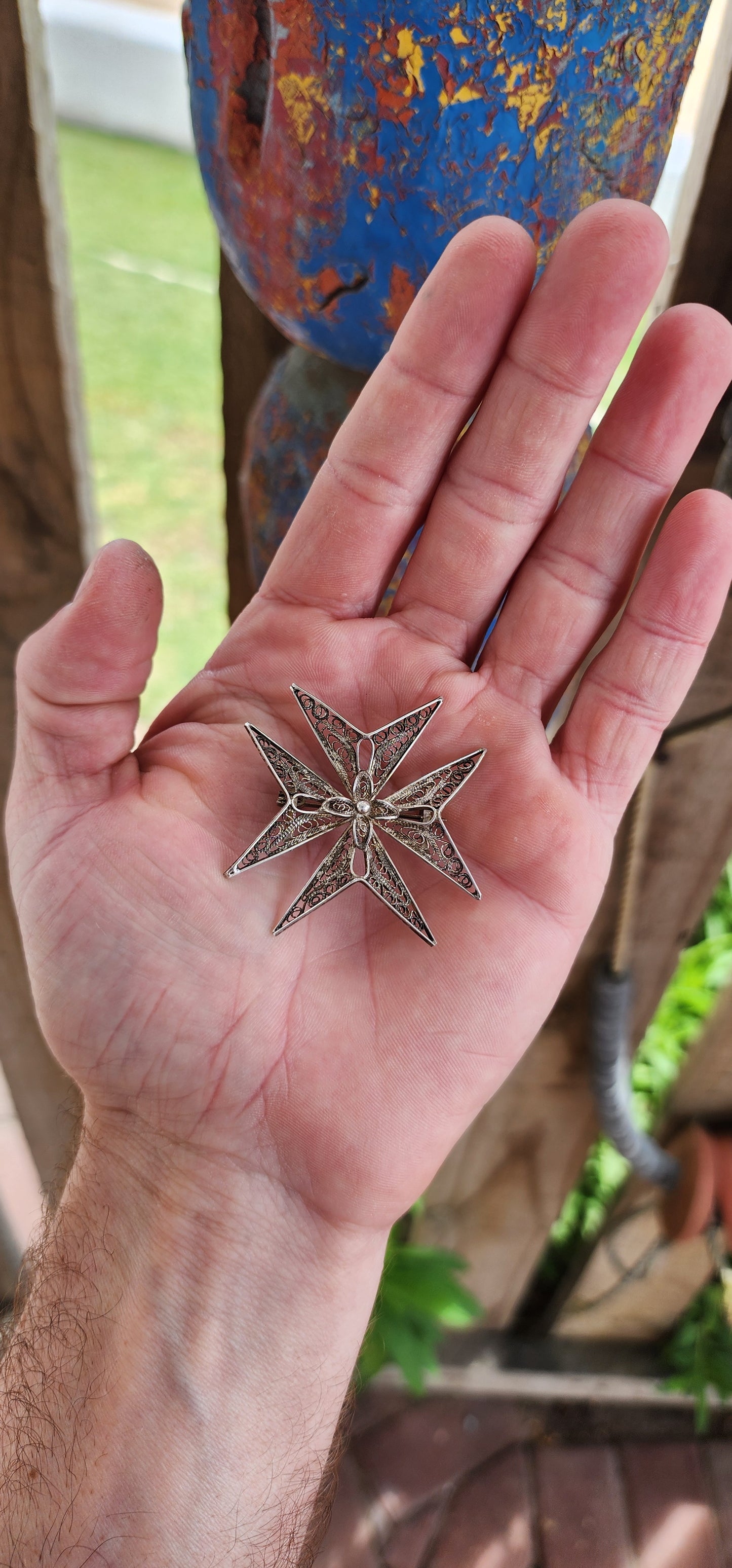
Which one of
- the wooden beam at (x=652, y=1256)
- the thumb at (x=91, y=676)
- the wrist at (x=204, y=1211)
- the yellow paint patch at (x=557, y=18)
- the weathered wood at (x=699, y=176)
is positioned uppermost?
the yellow paint patch at (x=557, y=18)

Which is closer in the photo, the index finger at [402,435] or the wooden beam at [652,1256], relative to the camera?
the index finger at [402,435]

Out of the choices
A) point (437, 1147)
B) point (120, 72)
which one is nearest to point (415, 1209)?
point (437, 1147)

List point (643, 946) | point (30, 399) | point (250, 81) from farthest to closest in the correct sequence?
point (643, 946)
point (30, 399)
point (250, 81)

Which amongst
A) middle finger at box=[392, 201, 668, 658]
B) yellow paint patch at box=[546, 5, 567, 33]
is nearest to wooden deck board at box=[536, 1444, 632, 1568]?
middle finger at box=[392, 201, 668, 658]

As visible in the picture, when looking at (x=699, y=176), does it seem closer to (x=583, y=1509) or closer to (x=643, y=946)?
(x=643, y=946)

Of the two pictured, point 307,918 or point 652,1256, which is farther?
point 652,1256

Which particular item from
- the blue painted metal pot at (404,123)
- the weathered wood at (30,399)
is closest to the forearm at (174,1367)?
the weathered wood at (30,399)

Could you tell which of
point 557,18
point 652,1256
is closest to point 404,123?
point 557,18

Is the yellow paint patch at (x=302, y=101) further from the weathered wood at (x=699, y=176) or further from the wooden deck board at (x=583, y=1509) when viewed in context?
the wooden deck board at (x=583, y=1509)

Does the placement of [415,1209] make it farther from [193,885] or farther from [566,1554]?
[193,885]
